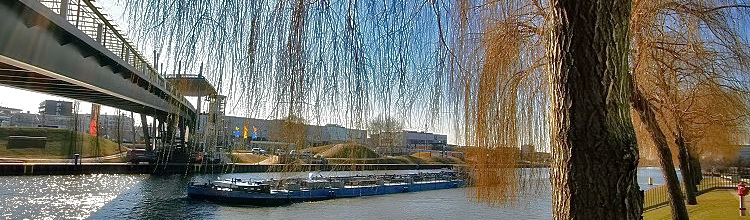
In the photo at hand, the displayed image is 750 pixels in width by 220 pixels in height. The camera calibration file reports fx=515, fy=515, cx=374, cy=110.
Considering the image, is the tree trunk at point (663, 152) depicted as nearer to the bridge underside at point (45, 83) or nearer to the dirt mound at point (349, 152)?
the dirt mound at point (349, 152)

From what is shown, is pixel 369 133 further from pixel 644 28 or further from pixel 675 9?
pixel 675 9

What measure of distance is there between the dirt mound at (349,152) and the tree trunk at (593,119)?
89 cm

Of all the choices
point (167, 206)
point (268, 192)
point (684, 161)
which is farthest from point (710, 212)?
point (167, 206)

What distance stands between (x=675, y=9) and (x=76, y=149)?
5032 centimetres

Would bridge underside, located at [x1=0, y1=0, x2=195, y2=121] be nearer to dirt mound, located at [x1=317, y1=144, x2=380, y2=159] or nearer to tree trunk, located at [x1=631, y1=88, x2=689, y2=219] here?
dirt mound, located at [x1=317, y1=144, x2=380, y2=159]

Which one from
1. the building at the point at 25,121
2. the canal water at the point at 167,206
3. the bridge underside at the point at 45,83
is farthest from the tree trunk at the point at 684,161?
the building at the point at 25,121

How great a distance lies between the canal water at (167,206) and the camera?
843 inches

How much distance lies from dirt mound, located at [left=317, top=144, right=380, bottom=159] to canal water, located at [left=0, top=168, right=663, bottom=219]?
16500mm

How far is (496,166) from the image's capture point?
Answer: 431cm

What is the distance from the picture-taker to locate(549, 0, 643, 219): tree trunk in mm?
2248

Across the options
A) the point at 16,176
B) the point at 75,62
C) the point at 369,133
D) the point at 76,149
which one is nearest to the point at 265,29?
the point at 369,133

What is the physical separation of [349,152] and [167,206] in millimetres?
25009

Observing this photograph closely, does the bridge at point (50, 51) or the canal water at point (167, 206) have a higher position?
the bridge at point (50, 51)

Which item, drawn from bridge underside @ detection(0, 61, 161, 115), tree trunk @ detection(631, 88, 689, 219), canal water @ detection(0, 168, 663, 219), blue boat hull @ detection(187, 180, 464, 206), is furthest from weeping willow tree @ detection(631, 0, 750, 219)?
blue boat hull @ detection(187, 180, 464, 206)
